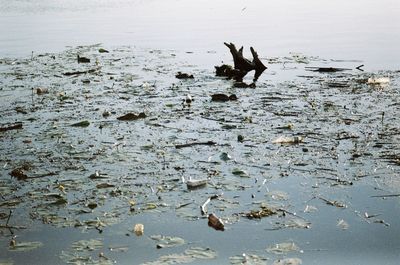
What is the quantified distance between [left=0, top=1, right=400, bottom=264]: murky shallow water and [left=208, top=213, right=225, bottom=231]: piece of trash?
0.07 meters

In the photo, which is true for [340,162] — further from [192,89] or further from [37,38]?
[37,38]

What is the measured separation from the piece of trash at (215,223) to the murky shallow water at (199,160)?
70mm

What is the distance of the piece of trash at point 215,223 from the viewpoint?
5.86 m

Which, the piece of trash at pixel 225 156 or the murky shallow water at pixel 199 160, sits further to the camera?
the piece of trash at pixel 225 156

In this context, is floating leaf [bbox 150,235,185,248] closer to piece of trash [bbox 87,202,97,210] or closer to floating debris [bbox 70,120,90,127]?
piece of trash [bbox 87,202,97,210]

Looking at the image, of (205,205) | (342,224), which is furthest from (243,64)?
(342,224)

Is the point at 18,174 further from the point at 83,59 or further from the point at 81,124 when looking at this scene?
the point at 83,59

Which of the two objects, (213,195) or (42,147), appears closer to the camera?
(213,195)

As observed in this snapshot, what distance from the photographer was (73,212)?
6.27 m

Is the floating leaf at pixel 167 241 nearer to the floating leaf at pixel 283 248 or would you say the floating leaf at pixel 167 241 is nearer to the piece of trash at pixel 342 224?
the floating leaf at pixel 283 248

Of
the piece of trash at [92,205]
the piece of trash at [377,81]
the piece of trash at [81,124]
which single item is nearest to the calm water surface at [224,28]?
the piece of trash at [377,81]

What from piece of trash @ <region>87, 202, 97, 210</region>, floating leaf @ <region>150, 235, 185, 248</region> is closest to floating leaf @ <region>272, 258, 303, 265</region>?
floating leaf @ <region>150, 235, 185, 248</region>

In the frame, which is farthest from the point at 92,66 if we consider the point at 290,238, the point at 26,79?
the point at 290,238

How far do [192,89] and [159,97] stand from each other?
1172mm
